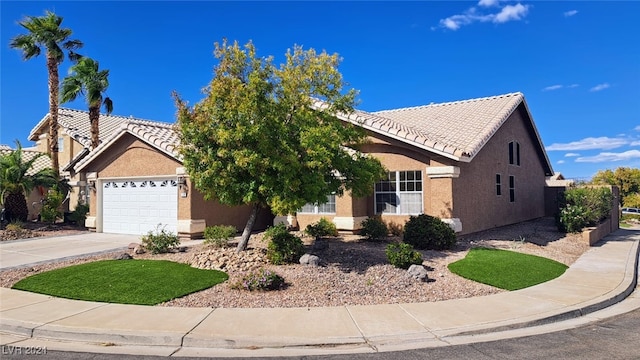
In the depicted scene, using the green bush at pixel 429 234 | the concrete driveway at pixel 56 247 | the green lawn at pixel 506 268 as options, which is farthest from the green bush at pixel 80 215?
the green lawn at pixel 506 268

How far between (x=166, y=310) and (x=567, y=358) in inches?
255

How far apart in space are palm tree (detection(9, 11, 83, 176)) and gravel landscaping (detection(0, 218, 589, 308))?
46.1ft

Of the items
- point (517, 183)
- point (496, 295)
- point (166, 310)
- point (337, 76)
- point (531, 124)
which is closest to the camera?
point (166, 310)

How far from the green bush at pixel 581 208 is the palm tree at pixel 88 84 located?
24.8 meters

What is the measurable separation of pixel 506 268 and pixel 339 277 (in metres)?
4.64

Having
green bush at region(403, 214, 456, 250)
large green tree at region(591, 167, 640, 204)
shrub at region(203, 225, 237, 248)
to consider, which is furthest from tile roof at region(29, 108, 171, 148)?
large green tree at region(591, 167, 640, 204)

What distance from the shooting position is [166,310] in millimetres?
7559

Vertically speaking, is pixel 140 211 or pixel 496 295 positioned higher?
pixel 140 211

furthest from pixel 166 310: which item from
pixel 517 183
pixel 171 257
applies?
pixel 517 183

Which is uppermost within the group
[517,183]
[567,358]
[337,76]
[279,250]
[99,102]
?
[99,102]

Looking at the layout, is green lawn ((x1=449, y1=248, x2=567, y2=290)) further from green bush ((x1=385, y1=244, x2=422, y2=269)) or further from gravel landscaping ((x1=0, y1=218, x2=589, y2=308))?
green bush ((x1=385, y1=244, x2=422, y2=269))

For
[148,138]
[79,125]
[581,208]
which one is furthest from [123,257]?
[79,125]

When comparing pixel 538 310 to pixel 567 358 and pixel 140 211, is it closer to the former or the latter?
pixel 567 358

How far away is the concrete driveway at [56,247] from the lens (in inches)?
492
